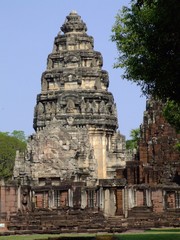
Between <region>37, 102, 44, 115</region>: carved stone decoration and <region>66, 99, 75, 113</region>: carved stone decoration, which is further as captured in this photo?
<region>37, 102, 44, 115</region>: carved stone decoration

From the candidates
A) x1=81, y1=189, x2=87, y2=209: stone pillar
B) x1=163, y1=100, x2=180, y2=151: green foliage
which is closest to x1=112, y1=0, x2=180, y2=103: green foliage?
x1=163, y1=100, x2=180, y2=151: green foliage

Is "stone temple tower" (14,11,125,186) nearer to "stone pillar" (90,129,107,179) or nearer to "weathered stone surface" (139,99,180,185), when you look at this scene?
"stone pillar" (90,129,107,179)

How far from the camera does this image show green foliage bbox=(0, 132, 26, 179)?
97050 millimetres

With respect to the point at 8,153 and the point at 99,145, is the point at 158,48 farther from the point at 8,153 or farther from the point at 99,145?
the point at 8,153

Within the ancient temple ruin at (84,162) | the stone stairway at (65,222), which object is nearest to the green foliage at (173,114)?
the ancient temple ruin at (84,162)

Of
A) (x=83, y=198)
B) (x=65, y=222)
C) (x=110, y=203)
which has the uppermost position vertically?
(x=83, y=198)

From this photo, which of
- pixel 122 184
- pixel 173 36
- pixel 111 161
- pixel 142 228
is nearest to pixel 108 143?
pixel 111 161

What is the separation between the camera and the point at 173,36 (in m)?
22.8

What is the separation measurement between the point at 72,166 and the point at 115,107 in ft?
37.9

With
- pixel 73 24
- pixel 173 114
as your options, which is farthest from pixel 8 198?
pixel 73 24

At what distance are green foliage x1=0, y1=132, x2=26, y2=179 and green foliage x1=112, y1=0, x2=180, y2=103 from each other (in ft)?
218

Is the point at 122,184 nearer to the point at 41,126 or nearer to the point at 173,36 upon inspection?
the point at 173,36

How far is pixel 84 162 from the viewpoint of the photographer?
234 ft

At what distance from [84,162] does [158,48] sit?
47.9 metres
